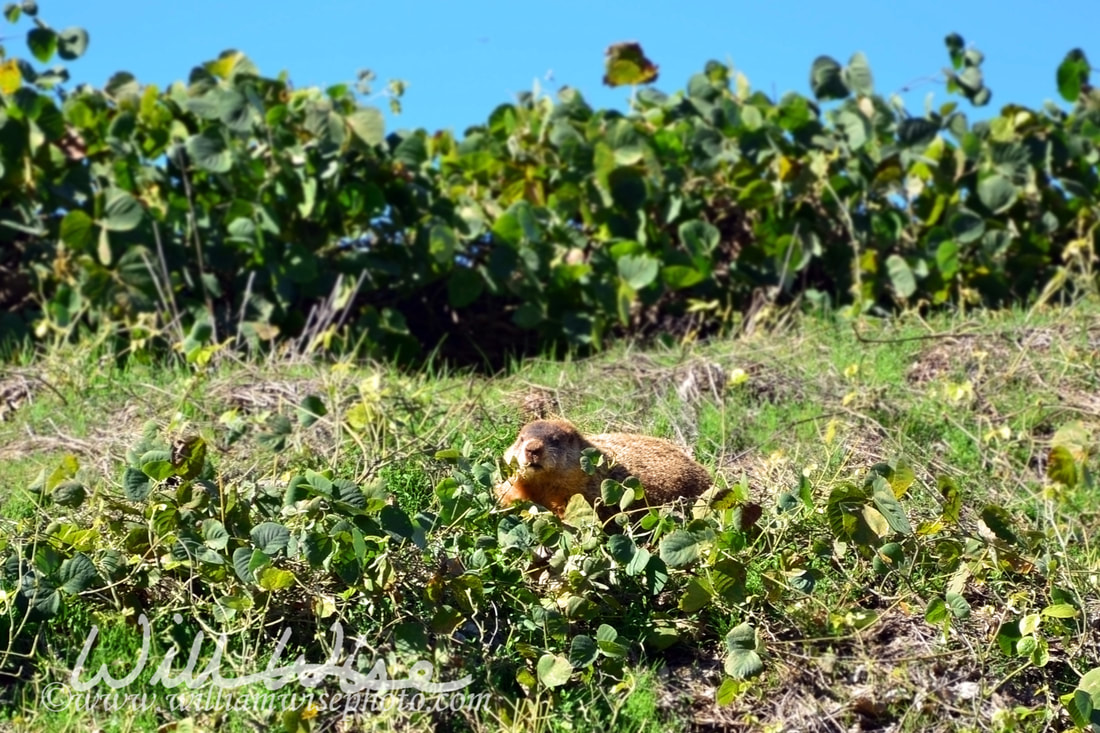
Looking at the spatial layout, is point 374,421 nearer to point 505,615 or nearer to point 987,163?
point 505,615

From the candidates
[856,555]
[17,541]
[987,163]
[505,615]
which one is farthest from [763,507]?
[987,163]

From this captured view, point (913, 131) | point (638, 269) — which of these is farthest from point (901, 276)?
point (638, 269)

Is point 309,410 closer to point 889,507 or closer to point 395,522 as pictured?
point 395,522

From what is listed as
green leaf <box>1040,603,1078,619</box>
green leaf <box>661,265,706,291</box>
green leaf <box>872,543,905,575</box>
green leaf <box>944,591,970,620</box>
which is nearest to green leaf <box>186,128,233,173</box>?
green leaf <box>661,265,706,291</box>

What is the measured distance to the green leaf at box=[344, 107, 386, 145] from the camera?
8.35 meters

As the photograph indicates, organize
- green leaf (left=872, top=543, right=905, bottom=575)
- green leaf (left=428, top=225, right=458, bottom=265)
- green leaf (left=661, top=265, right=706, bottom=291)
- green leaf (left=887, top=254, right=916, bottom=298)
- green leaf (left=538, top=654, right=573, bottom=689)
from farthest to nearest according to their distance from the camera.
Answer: green leaf (left=887, top=254, right=916, bottom=298)
green leaf (left=661, top=265, right=706, bottom=291)
green leaf (left=428, top=225, right=458, bottom=265)
green leaf (left=872, top=543, right=905, bottom=575)
green leaf (left=538, top=654, right=573, bottom=689)

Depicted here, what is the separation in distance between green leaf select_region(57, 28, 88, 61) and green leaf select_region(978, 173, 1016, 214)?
228 inches

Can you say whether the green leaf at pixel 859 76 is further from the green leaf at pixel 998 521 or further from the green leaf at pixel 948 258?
the green leaf at pixel 998 521

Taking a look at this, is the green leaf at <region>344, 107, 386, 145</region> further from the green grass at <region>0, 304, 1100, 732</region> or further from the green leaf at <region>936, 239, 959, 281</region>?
the green leaf at <region>936, 239, 959, 281</region>

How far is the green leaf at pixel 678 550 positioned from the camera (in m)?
4.28

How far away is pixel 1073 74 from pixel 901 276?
2125 mm

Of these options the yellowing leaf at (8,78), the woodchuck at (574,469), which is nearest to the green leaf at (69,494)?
the woodchuck at (574,469)

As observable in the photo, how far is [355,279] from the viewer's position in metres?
8.36

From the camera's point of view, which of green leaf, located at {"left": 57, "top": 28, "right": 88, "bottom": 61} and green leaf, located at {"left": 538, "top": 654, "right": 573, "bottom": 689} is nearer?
green leaf, located at {"left": 538, "top": 654, "right": 573, "bottom": 689}
